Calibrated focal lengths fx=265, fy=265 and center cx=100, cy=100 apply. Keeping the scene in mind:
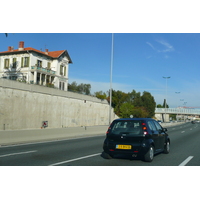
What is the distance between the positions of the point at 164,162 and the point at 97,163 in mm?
2329

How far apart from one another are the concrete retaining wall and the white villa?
8.56 m

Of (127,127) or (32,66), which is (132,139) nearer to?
(127,127)

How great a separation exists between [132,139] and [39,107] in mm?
24315

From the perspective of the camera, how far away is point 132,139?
881 cm

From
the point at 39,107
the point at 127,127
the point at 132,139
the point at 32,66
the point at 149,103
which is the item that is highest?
the point at 32,66

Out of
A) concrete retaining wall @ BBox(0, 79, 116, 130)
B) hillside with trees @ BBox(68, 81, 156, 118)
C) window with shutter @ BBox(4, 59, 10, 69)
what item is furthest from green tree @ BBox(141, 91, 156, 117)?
window with shutter @ BBox(4, 59, 10, 69)

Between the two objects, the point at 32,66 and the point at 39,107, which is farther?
the point at 32,66

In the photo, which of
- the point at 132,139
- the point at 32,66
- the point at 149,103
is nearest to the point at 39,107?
the point at 32,66

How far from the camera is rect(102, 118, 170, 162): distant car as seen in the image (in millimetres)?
8719

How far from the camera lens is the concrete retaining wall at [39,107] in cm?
2645

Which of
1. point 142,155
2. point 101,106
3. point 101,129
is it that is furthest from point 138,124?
point 101,106

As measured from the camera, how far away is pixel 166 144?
11352 mm

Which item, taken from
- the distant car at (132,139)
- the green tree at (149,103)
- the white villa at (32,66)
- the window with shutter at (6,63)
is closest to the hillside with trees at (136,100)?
the green tree at (149,103)
